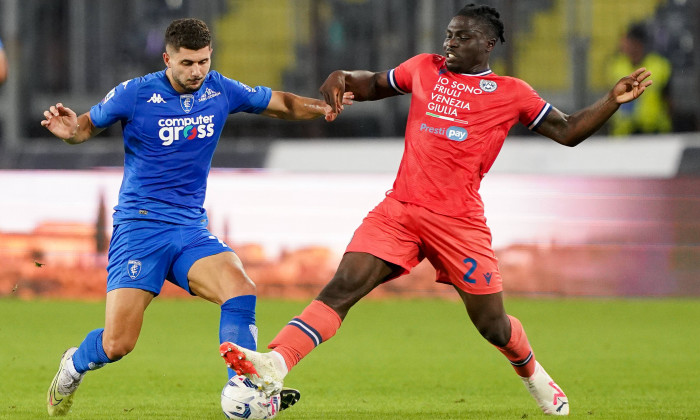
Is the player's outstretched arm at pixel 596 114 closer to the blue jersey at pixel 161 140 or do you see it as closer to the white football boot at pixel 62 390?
the blue jersey at pixel 161 140

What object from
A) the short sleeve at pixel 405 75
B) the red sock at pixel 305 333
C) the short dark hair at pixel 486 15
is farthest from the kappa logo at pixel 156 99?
the short dark hair at pixel 486 15

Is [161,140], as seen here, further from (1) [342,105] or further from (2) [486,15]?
(2) [486,15]

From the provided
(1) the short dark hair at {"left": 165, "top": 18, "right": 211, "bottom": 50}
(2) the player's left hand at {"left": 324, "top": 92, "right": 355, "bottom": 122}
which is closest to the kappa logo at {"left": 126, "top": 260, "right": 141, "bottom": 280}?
(1) the short dark hair at {"left": 165, "top": 18, "right": 211, "bottom": 50}

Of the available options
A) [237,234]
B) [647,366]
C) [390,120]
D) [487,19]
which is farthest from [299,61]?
[487,19]

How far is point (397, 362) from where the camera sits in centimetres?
866

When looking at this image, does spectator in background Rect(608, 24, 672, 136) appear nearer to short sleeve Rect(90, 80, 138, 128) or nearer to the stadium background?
the stadium background

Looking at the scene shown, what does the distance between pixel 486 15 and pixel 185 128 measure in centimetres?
164

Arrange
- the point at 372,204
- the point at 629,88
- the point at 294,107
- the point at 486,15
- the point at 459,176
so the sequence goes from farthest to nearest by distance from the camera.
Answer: the point at 372,204
the point at 294,107
the point at 486,15
the point at 459,176
the point at 629,88

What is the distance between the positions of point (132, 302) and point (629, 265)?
725 centimetres

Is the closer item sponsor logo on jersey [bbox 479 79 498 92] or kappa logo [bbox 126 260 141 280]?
kappa logo [bbox 126 260 141 280]

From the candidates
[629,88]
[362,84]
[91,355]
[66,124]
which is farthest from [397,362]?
[66,124]

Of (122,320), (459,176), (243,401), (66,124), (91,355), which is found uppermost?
(66,124)

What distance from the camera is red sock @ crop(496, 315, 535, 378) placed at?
245 inches

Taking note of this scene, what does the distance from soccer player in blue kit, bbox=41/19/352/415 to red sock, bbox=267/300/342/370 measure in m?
0.39
